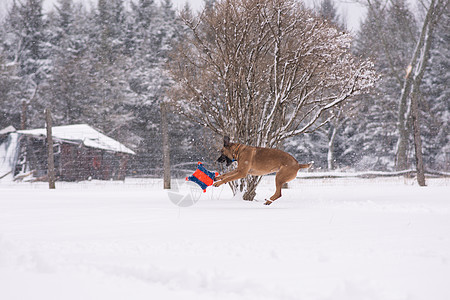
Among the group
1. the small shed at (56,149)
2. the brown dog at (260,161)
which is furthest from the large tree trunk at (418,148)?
the small shed at (56,149)

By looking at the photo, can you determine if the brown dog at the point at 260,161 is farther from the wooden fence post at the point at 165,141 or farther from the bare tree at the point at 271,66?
the wooden fence post at the point at 165,141

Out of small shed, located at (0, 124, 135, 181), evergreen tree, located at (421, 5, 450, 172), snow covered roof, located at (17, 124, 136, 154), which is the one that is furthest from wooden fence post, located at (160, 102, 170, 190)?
evergreen tree, located at (421, 5, 450, 172)

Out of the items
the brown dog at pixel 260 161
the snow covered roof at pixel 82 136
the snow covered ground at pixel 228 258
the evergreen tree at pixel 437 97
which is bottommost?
the snow covered ground at pixel 228 258

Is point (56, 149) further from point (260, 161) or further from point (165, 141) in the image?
point (260, 161)

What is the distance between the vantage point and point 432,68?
28297mm

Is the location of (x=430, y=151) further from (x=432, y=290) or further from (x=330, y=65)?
(x=432, y=290)

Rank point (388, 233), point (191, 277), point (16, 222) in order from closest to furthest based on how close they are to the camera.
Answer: point (191, 277), point (388, 233), point (16, 222)

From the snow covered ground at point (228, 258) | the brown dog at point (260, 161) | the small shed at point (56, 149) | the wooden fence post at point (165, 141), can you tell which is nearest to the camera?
the snow covered ground at point (228, 258)

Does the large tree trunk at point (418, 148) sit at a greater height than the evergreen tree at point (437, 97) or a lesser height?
lesser

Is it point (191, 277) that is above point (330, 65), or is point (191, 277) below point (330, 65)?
below

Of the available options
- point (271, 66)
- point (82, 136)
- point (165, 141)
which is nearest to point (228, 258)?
point (271, 66)

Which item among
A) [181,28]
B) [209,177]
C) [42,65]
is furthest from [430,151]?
[42,65]

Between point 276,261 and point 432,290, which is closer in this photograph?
point 432,290

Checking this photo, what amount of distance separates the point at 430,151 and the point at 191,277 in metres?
29.3
